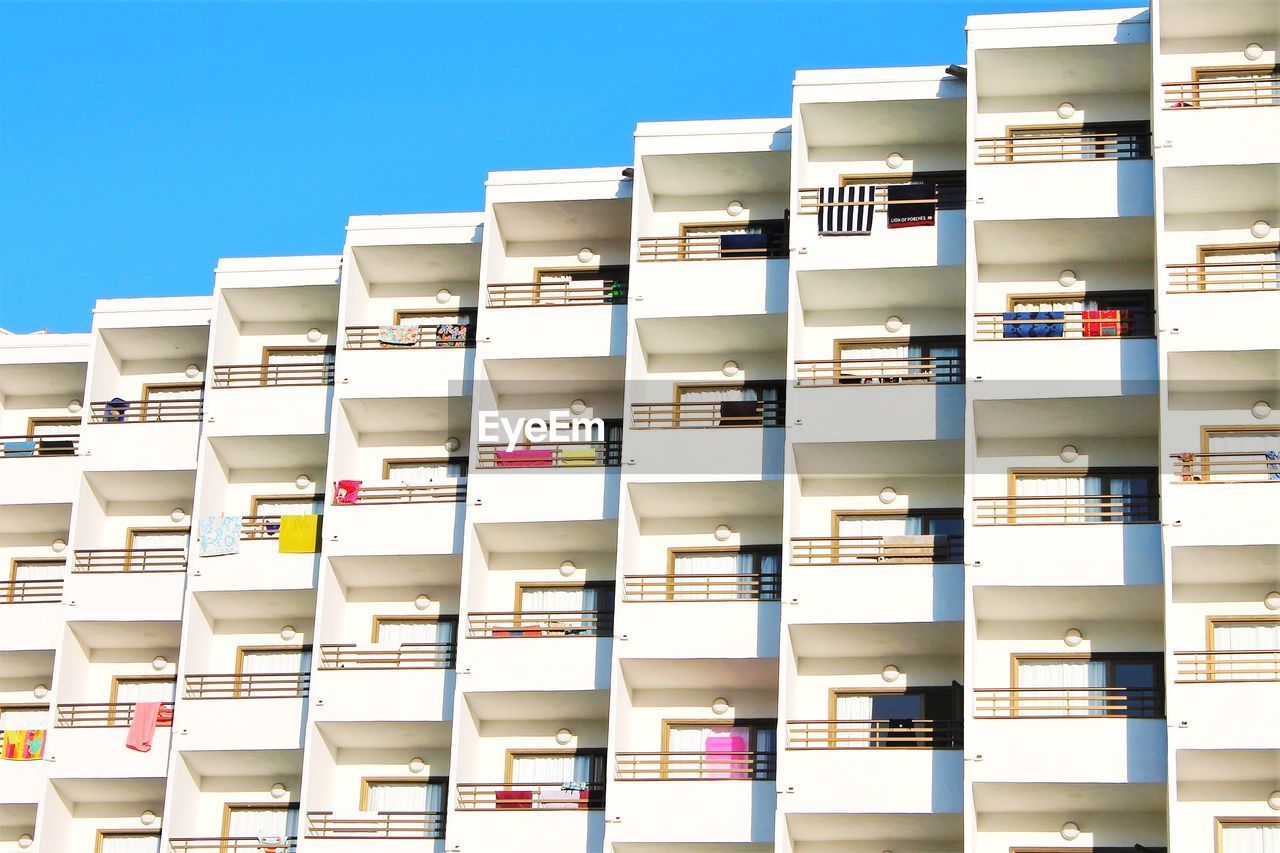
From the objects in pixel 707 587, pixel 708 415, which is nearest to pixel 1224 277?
pixel 708 415

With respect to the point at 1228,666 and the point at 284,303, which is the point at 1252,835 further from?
the point at 284,303

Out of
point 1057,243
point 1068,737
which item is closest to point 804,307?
point 1057,243

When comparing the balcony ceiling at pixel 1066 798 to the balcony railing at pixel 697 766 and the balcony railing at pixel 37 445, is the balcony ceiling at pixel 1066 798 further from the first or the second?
→ the balcony railing at pixel 37 445

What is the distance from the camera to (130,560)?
50781 mm

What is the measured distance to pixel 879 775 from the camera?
140 ft

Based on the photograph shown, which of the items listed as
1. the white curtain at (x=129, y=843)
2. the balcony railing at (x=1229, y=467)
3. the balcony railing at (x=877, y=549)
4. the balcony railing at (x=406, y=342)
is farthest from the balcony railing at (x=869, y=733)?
the white curtain at (x=129, y=843)

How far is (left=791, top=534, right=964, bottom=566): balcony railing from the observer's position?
148ft

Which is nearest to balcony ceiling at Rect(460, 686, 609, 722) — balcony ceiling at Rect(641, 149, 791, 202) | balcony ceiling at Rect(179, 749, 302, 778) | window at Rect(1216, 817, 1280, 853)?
balcony ceiling at Rect(179, 749, 302, 778)

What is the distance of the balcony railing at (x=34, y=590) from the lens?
50625 millimetres

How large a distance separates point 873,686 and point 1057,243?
10.2m

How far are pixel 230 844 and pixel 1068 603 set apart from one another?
18523 millimetres

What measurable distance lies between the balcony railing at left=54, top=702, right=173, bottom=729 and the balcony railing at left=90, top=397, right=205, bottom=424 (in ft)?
22.1

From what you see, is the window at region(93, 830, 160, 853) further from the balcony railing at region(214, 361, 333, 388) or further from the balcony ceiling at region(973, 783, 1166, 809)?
the balcony ceiling at region(973, 783, 1166, 809)

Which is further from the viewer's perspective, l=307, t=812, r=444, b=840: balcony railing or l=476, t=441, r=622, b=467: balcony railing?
l=476, t=441, r=622, b=467: balcony railing
